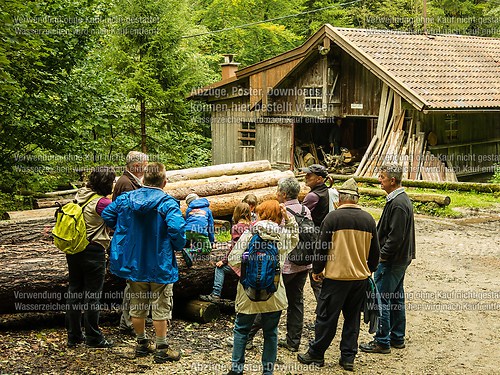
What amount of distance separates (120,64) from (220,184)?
11.3 metres

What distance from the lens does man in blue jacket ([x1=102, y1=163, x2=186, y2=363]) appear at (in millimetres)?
5922

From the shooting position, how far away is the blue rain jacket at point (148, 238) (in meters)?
5.92

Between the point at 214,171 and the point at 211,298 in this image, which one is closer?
the point at 211,298

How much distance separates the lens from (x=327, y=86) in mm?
22703

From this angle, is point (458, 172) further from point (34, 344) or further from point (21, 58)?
point (34, 344)

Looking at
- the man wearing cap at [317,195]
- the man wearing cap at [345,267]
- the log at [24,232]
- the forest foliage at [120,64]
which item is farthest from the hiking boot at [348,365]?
the forest foliage at [120,64]

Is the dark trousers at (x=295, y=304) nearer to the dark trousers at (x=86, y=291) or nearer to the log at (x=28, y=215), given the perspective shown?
the dark trousers at (x=86, y=291)

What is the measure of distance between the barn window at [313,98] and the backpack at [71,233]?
17763 millimetres

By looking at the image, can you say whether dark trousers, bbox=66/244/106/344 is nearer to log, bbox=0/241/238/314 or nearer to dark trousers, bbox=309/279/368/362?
log, bbox=0/241/238/314

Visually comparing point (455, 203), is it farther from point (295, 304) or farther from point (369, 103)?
point (295, 304)

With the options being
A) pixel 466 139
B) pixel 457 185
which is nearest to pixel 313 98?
pixel 466 139

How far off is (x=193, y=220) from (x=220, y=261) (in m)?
0.65

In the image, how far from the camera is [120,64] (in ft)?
73.6

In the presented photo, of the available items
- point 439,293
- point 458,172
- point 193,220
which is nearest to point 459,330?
point 439,293
